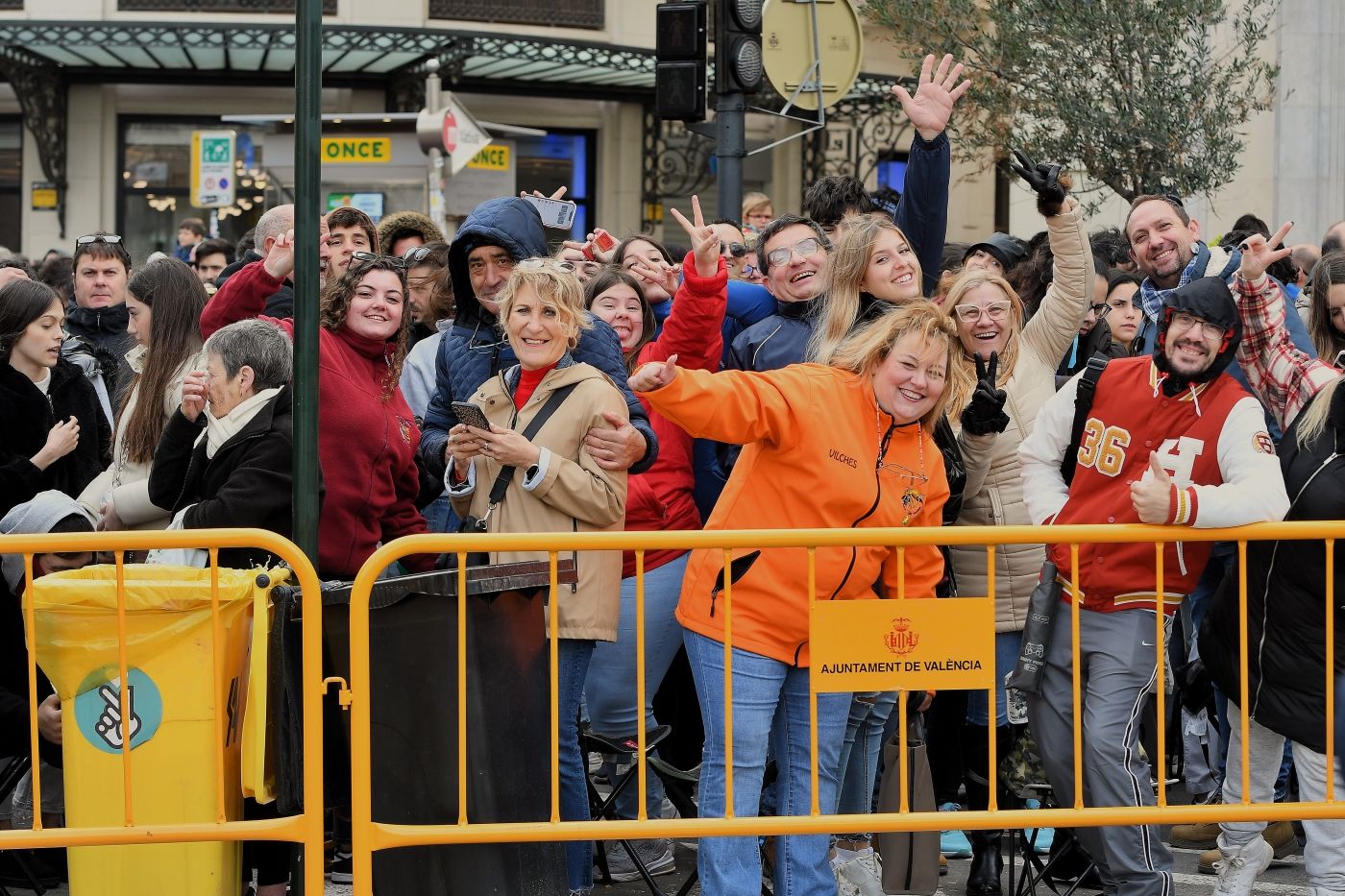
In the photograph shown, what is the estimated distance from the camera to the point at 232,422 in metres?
5.47

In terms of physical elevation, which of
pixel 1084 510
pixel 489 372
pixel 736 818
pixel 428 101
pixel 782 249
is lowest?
pixel 736 818

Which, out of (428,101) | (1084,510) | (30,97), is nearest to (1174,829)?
(1084,510)

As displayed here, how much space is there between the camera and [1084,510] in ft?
17.3

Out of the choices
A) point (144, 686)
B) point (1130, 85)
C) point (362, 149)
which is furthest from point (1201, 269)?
point (362, 149)

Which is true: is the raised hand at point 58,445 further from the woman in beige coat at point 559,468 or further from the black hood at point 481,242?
the woman in beige coat at point 559,468

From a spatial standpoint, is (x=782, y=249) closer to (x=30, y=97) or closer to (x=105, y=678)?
(x=105, y=678)

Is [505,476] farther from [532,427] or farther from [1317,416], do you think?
[1317,416]

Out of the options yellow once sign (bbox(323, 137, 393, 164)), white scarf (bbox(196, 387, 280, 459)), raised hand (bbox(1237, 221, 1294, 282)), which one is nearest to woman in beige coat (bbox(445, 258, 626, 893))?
white scarf (bbox(196, 387, 280, 459))

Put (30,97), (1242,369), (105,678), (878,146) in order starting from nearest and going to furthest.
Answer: (105,678), (1242,369), (30,97), (878,146)

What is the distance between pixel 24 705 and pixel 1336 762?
13.4 feet

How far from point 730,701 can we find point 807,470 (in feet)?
2.27

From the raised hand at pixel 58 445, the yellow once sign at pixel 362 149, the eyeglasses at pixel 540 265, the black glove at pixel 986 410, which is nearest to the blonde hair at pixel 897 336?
the black glove at pixel 986 410

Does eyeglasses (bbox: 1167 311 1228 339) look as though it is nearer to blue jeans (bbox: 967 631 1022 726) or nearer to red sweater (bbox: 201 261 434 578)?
blue jeans (bbox: 967 631 1022 726)

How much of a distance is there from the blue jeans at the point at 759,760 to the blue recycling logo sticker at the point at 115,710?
1.52m
